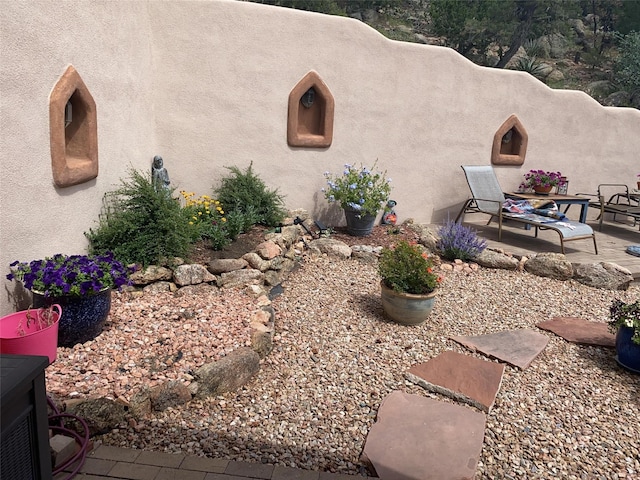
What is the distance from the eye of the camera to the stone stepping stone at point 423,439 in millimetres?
2270

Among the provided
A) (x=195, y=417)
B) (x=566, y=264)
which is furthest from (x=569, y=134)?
(x=195, y=417)

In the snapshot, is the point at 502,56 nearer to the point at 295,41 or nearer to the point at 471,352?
the point at 295,41

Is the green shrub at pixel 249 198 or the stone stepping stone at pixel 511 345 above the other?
the green shrub at pixel 249 198

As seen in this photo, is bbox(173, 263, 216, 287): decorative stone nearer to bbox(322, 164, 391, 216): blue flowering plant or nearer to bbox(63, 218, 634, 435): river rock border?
bbox(63, 218, 634, 435): river rock border

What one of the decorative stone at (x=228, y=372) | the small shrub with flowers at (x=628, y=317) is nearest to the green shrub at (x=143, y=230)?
the decorative stone at (x=228, y=372)

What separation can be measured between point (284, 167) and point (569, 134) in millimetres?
5277

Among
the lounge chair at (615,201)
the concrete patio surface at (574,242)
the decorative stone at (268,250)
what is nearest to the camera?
the decorative stone at (268,250)

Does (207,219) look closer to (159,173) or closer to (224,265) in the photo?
(159,173)

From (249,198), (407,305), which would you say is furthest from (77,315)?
(249,198)

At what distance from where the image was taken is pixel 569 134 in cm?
823

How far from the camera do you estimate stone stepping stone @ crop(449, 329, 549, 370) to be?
11.4ft

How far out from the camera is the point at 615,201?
8.93 meters

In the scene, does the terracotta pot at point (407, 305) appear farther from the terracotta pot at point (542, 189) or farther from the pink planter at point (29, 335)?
the terracotta pot at point (542, 189)

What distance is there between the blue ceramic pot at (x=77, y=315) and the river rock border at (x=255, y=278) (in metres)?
0.67
